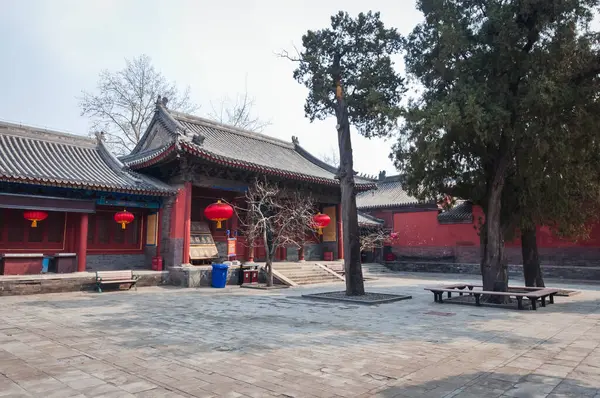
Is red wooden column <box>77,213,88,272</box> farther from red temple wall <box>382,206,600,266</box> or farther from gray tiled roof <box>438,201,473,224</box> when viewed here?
gray tiled roof <box>438,201,473,224</box>

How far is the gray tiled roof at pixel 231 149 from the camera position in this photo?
494 inches

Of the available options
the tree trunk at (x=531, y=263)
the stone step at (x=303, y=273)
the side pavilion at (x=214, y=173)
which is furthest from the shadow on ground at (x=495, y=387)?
the stone step at (x=303, y=273)

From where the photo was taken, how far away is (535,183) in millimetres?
8570

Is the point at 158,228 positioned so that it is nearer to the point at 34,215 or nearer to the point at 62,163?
the point at 62,163

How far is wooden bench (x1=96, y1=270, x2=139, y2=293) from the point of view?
1098 cm

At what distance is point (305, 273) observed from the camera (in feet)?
49.9

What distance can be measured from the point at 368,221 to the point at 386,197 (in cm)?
335

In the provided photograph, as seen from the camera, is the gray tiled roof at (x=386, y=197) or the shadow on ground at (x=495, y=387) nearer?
the shadow on ground at (x=495, y=387)

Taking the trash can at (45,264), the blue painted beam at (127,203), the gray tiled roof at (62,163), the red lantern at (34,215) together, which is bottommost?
→ the trash can at (45,264)

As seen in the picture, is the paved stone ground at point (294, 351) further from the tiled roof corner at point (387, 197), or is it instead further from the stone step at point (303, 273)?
the tiled roof corner at point (387, 197)

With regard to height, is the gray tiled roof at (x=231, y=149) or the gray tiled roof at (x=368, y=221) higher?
the gray tiled roof at (x=231, y=149)

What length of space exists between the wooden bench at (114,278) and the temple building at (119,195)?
858mm

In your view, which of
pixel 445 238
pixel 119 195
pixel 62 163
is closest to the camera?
pixel 62 163

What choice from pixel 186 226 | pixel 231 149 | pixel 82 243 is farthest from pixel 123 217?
pixel 231 149
